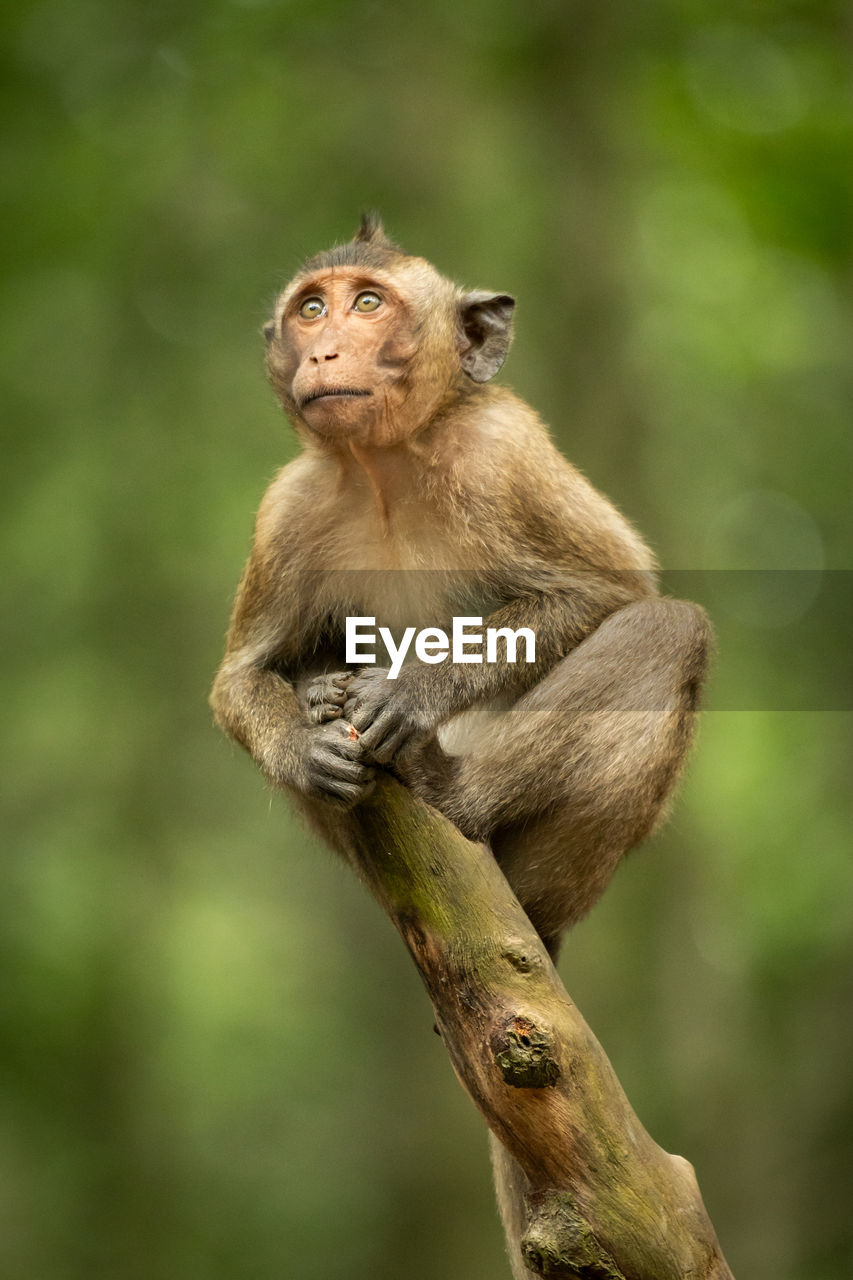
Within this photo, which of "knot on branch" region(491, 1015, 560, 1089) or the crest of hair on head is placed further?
the crest of hair on head

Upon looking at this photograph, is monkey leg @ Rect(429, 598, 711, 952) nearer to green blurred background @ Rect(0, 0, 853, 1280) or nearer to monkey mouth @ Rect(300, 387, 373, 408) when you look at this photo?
monkey mouth @ Rect(300, 387, 373, 408)

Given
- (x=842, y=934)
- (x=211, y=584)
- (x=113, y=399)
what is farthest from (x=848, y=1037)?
(x=113, y=399)

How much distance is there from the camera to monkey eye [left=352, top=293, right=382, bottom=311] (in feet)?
17.2

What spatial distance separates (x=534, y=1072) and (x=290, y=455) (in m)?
7.24

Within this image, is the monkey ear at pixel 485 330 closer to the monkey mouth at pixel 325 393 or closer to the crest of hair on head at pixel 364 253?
the crest of hair on head at pixel 364 253

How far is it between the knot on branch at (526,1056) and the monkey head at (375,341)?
2.18 metres

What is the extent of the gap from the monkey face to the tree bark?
4.75 ft

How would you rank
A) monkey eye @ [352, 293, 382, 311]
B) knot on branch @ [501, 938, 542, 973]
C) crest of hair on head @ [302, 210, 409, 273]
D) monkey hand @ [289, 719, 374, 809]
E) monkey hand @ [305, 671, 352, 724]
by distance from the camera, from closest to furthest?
1. knot on branch @ [501, 938, 542, 973]
2. monkey hand @ [289, 719, 374, 809]
3. monkey hand @ [305, 671, 352, 724]
4. monkey eye @ [352, 293, 382, 311]
5. crest of hair on head @ [302, 210, 409, 273]

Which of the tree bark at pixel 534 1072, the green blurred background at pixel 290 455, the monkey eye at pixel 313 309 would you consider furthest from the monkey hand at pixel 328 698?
the green blurred background at pixel 290 455

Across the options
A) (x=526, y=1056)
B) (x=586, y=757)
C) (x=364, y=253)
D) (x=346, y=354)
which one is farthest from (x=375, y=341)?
(x=526, y=1056)

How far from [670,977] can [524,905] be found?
399 centimetres

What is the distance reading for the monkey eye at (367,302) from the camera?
5.25m
